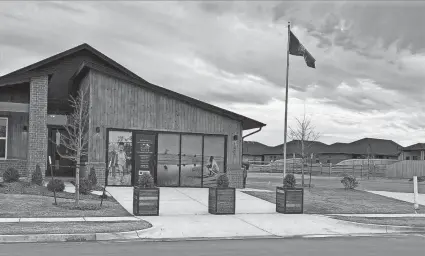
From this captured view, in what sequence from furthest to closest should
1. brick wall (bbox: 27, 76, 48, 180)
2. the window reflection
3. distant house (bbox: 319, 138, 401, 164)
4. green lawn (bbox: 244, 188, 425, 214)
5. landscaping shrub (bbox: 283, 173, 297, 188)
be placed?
distant house (bbox: 319, 138, 401, 164) < the window reflection < brick wall (bbox: 27, 76, 48, 180) < green lawn (bbox: 244, 188, 425, 214) < landscaping shrub (bbox: 283, 173, 297, 188)

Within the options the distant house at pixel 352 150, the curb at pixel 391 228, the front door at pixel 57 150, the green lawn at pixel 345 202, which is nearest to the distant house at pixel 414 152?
the distant house at pixel 352 150

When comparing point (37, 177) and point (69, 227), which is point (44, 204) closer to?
point (69, 227)

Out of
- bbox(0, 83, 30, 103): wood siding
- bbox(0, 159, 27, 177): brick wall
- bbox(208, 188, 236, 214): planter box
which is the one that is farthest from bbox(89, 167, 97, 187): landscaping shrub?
bbox(208, 188, 236, 214): planter box

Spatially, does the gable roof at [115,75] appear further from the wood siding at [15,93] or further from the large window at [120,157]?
the large window at [120,157]

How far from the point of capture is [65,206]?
1612 cm

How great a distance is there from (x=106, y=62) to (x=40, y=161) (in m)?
9.18

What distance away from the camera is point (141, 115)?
77.5ft

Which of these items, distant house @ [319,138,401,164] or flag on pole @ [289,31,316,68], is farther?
distant house @ [319,138,401,164]

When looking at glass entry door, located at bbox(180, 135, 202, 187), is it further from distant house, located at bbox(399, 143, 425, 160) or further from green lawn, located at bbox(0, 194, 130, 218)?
distant house, located at bbox(399, 143, 425, 160)

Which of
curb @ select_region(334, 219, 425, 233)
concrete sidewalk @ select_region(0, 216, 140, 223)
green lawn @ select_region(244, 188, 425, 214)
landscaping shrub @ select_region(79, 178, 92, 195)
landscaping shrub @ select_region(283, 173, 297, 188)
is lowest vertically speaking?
curb @ select_region(334, 219, 425, 233)

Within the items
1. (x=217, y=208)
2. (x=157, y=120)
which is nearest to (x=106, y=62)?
(x=157, y=120)

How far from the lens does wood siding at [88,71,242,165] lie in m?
22.8

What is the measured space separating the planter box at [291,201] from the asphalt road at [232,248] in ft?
14.4

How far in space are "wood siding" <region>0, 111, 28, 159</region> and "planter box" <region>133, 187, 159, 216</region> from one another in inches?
432
